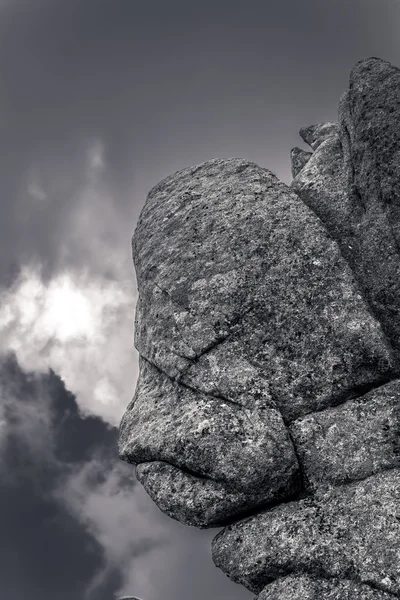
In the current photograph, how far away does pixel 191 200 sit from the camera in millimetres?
23062

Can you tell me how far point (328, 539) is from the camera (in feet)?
47.4

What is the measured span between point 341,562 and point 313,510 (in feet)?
5.27

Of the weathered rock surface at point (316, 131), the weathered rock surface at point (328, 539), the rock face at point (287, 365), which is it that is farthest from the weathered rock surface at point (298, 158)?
the weathered rock surface at point (328, 539)

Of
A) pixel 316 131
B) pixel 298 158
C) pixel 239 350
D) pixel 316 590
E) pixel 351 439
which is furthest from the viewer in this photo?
pixel 316 131

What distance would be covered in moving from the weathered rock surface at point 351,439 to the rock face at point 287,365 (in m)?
0.04

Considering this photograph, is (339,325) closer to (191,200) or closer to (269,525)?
(269,525)

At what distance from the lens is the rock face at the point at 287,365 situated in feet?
48.7

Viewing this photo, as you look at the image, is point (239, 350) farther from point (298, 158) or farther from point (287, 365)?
point (298, 158)

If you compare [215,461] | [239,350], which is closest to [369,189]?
[239,350]

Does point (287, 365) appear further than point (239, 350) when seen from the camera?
No

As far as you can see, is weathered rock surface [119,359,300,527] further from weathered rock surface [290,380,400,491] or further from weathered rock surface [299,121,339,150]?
weathered rock surface [299,121,339,150]

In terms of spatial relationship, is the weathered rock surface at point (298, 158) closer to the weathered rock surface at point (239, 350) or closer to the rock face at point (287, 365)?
the rock face at point (287, 365)

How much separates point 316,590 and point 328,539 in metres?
1.30

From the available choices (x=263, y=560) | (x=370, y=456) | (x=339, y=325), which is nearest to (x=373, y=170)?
(x=339, y=325)
